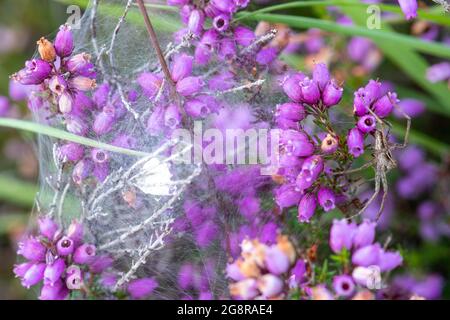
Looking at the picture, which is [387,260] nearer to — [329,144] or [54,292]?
[329,144]

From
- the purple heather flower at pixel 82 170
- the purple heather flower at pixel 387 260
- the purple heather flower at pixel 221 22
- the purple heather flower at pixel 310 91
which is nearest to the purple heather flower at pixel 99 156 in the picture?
the purple heather flower at pixel 82 170

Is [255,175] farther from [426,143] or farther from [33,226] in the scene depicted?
[426,143]

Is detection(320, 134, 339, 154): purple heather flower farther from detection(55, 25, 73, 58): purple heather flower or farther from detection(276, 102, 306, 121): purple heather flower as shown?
detection(55, 25, 73, 58): purple heather flower

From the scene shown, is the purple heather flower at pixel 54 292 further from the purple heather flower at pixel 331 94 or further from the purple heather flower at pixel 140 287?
the purple heather flower at pixel 331 94

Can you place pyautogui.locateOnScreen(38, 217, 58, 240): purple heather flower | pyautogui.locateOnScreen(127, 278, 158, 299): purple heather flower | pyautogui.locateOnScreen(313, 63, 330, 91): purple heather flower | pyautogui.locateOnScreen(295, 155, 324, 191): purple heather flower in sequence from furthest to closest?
pyautogui.locateOnScreen(127, 278, 158, 299): purple heather flower
pyautogui.locateOnScreen(38, 217, 58, 240): purple heather flower
pyautogui.locateOnScreen(313, 63, 330, 91): purple heather flower
pyautogui.locateOnScreen(295, 155, 324, 191): purple heather flower

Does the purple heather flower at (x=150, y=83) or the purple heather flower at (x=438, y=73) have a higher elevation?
the purple heather flower at (x=438, y=73)

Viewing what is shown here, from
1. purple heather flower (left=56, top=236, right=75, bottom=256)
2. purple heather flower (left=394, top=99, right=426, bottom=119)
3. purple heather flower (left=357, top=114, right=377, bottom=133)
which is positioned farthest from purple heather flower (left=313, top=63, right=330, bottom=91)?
purple heather flower (left=394, top=99, right=426, bottom=119)

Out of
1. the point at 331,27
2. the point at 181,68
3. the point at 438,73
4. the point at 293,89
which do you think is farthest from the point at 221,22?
the point at 438,73
